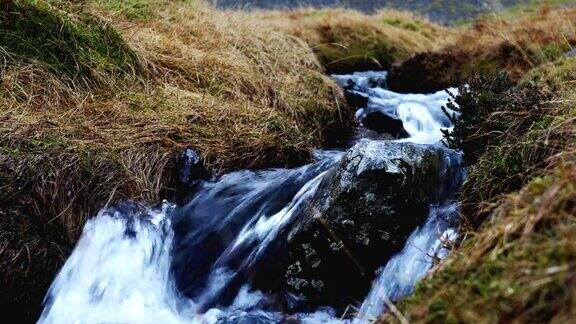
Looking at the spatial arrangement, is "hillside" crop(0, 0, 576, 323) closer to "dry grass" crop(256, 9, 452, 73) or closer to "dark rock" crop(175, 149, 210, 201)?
"dark rock" crop(175, 149, 210, 201)

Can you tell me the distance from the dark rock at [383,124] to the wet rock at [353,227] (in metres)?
2.84

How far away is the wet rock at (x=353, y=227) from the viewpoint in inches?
119

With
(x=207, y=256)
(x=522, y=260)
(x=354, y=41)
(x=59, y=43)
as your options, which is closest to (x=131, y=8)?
(x=59, y=43)

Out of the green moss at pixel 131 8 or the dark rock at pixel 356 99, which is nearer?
the green moss at pixel 131 8

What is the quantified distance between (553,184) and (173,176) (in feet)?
8.84

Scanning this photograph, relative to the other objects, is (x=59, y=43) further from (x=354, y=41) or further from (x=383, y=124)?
(x=354, y=41)

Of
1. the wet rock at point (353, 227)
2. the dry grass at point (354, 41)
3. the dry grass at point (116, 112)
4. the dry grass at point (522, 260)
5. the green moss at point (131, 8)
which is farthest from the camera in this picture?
the dry grass at point (354, 41)

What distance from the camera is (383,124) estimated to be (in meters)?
6.28

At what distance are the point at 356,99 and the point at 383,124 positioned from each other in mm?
1055

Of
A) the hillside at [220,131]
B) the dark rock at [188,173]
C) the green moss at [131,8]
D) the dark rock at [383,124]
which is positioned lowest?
the dark rock at [383,124]

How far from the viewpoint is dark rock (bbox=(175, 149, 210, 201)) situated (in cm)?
396

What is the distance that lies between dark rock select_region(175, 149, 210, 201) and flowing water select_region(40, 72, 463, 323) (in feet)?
0.21

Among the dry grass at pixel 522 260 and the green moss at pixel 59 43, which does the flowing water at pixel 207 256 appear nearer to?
the dry grass at pixel 522 260

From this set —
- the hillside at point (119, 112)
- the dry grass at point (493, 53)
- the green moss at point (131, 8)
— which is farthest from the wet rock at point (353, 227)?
the green moss at point (131, 8)
